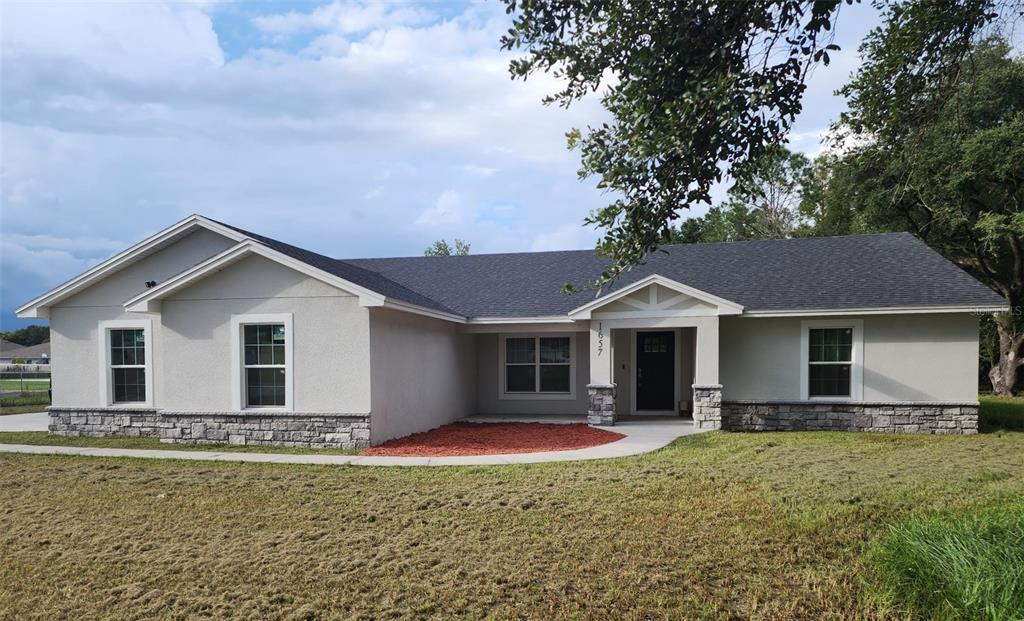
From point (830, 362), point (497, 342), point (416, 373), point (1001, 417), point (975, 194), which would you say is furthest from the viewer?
point (975, 194)

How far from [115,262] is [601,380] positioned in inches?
419

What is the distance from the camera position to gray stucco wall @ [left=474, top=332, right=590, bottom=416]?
1490cm

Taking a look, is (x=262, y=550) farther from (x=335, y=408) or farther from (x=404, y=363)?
(x=404, y=363)

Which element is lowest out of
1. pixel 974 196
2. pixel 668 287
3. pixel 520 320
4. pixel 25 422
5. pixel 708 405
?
pixel 25 422

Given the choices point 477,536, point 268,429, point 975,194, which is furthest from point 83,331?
point 975,194

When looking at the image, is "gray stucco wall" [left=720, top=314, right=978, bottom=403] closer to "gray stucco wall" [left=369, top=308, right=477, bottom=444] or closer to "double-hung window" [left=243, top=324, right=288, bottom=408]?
"gray stucco wall" [left=369, top=308, right=477, bottom=444]

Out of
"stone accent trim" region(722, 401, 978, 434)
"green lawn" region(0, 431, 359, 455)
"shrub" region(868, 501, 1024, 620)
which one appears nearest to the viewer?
"shrub" region(868, 501, 1024, 620)

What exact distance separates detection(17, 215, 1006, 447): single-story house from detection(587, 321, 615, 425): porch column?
3cm

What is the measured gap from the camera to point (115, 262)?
41.2 ft

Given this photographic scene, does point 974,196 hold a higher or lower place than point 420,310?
higher

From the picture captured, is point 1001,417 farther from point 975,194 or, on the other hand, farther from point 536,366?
point 536,366

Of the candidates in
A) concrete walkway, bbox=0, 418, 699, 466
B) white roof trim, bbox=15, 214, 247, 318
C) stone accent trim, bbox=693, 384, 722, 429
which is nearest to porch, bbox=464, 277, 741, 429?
stone accent trim, bbox=693, 384, 722, 429

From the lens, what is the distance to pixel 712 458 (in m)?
9.08

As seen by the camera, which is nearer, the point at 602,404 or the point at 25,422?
the point at 602,404
